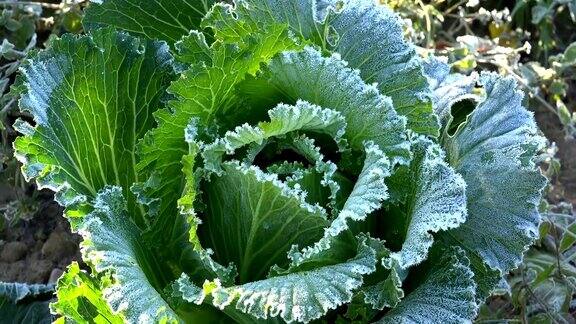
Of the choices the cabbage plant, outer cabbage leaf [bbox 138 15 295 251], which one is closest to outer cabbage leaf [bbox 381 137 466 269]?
the cabbage plant

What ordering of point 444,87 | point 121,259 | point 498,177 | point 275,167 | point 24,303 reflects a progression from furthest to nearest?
point 24,303, point 444,87, point 498,177, point 275,167, point 121,259

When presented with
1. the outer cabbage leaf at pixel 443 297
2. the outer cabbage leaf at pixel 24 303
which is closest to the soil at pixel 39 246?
the outer cabbage leaf at pixel 24 303

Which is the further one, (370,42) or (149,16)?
(149,16)

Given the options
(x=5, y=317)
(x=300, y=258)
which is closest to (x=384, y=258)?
(x=300, y=258)

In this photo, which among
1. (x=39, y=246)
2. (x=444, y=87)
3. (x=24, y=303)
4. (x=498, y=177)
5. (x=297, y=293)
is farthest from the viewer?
(x=39, y=246)

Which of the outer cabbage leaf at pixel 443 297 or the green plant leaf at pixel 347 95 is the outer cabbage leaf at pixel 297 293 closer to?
the outer cabbage leaf at pixel 443 297

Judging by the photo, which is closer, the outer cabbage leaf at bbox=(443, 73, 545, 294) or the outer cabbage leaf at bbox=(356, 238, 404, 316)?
the outer cabbage leaf at bbox=(356, 238, 404, 316)

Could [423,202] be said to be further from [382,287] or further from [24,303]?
[24,303]

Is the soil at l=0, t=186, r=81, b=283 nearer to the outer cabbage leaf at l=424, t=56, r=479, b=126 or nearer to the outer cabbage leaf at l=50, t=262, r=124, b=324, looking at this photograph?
the outer cabbage leaf at l=50, t=262, r=124, b=324

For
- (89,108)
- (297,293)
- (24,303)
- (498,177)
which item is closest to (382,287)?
(297,293)
